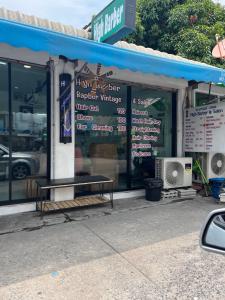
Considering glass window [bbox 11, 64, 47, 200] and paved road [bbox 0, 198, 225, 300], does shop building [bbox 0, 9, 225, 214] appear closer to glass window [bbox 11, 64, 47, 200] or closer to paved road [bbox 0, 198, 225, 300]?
glass window [bbox 11, 64, 47, 200]

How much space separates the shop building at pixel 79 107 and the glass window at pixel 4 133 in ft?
0.06

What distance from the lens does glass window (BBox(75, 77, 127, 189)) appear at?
589cm

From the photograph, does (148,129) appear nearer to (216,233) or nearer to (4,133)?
(4,133)

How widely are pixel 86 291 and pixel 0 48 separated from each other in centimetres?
422

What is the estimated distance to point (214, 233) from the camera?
1413 millimetres

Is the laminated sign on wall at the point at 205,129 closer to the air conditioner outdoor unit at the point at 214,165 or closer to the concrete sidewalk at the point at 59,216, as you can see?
the air conditioner outdoor unit at the point at 214,165

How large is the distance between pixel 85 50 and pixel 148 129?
3.46 m

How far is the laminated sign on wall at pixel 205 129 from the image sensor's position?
6.17 metres

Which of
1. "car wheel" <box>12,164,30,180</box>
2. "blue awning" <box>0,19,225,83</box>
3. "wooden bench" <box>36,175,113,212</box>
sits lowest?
"wooden bench" <box>36,175,113,212</box>

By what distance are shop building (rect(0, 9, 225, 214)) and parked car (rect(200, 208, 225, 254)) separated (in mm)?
2945

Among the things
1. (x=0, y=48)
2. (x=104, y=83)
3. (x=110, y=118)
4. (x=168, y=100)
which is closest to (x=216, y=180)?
(x=168, y=100)

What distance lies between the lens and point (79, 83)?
580cm

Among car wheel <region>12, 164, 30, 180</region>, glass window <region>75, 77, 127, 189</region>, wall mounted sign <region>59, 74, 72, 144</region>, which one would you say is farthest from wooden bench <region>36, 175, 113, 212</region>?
wall mounted sign <region>59, 74, 72, 144</region>

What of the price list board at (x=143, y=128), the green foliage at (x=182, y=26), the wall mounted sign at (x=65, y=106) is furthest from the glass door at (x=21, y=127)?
the green foliage at (x=182, y=26)
